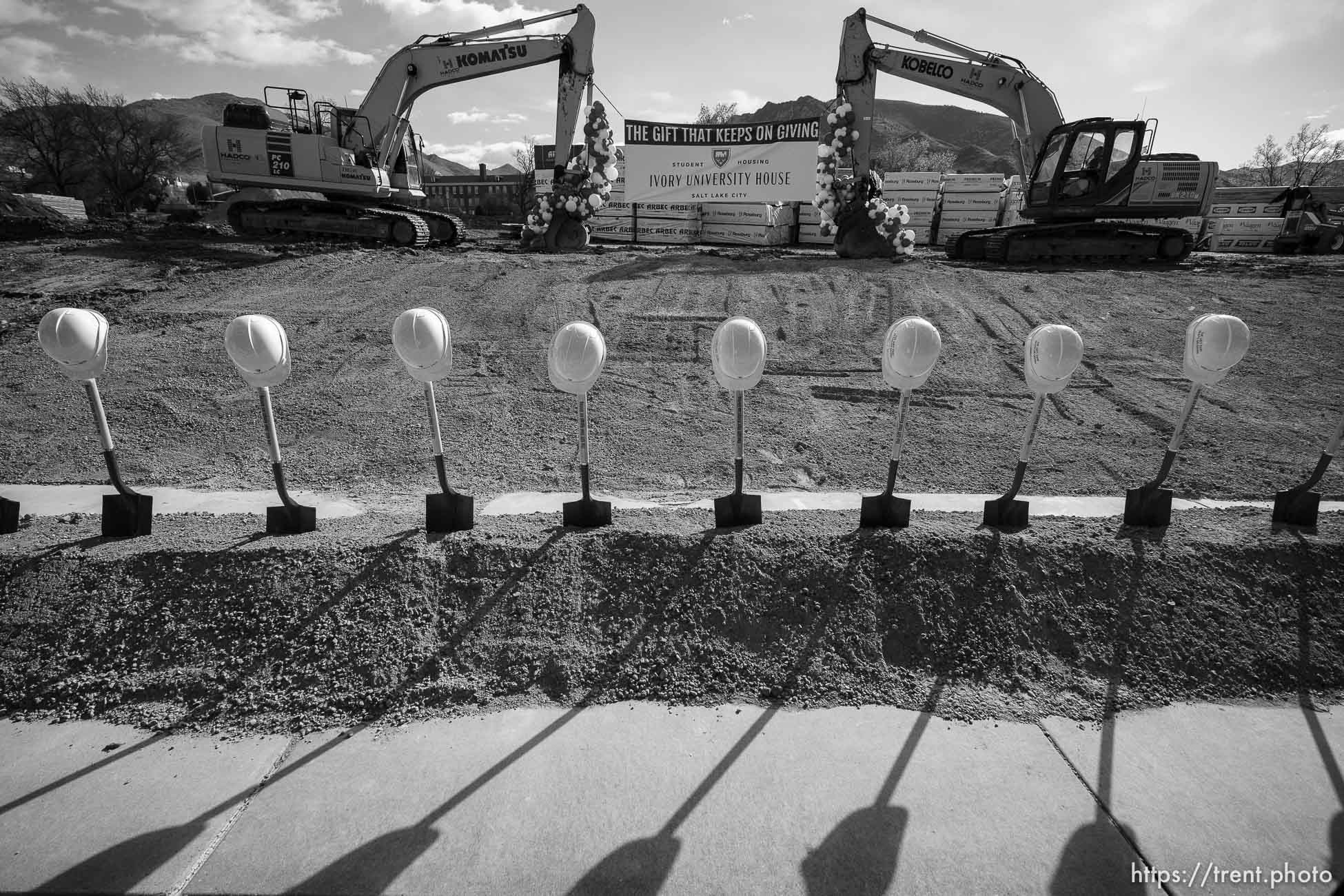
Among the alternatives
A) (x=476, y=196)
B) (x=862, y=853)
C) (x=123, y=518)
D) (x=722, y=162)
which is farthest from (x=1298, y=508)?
(x=476, y=196)

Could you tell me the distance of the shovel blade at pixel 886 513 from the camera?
113 inches

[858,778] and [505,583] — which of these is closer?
[858,778]

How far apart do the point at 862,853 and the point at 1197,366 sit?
263 cm

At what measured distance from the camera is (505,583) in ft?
8.35

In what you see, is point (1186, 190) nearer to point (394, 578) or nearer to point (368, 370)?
point (368, 370)

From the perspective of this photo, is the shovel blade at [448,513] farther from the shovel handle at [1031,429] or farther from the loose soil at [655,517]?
the shovel handle at [1031,429]

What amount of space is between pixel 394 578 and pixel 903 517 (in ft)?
7.16

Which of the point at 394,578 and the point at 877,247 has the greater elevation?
the point at 877,247

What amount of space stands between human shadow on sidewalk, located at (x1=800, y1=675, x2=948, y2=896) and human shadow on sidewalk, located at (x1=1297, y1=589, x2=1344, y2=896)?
0.92 meters

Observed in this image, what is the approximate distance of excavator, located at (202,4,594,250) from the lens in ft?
41.1

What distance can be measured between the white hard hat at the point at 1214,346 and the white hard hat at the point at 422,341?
3.19m

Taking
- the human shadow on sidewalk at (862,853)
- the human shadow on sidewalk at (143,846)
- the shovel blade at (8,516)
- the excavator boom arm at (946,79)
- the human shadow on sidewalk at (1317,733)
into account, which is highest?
the excavator boom arm at (946,79)

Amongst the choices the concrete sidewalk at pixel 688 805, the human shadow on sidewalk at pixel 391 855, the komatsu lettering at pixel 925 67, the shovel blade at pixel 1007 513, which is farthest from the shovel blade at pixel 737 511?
the komatsu lettering at pixel 925 67

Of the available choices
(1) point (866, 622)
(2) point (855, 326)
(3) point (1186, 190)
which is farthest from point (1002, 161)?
(1) point (866, 622)
